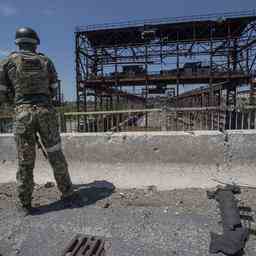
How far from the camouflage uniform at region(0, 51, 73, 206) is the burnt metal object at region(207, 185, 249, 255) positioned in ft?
6.68

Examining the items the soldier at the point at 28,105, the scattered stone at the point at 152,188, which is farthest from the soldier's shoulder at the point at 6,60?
the scattered stone at the point at 152,188

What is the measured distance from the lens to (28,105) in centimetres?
285

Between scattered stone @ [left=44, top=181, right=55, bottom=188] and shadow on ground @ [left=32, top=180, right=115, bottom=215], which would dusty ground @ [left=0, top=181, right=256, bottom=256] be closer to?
shadow on ground @ [left=32, top=180, right=115, bottom=215]

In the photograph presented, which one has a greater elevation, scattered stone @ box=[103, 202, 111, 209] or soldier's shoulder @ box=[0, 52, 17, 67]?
soldier's shoulder @ box=[0, 52, 17, 67]

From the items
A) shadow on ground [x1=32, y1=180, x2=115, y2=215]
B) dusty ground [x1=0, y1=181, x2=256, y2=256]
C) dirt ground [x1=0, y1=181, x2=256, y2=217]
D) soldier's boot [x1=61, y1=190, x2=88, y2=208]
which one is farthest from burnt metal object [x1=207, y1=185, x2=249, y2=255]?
soldier's boot [x1=61, y1=190, x2=88, y2=208]

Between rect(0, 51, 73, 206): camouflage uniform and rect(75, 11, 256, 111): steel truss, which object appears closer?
rect(0, 51, 73, 206): camouflage uniform

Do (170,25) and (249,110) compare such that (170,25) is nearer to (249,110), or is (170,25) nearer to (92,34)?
(92,34)

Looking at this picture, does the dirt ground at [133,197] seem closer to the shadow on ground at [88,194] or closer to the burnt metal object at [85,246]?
the shadow on ground at [88,194]

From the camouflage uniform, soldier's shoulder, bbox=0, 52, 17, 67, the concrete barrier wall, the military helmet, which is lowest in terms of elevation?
the concrete barrier wall

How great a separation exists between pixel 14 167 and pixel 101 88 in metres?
24.6

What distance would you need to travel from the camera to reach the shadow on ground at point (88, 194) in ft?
9.45

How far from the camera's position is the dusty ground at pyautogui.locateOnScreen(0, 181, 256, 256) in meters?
2.09

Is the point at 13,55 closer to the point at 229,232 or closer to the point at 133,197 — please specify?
the point at 133,197

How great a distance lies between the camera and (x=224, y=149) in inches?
154
